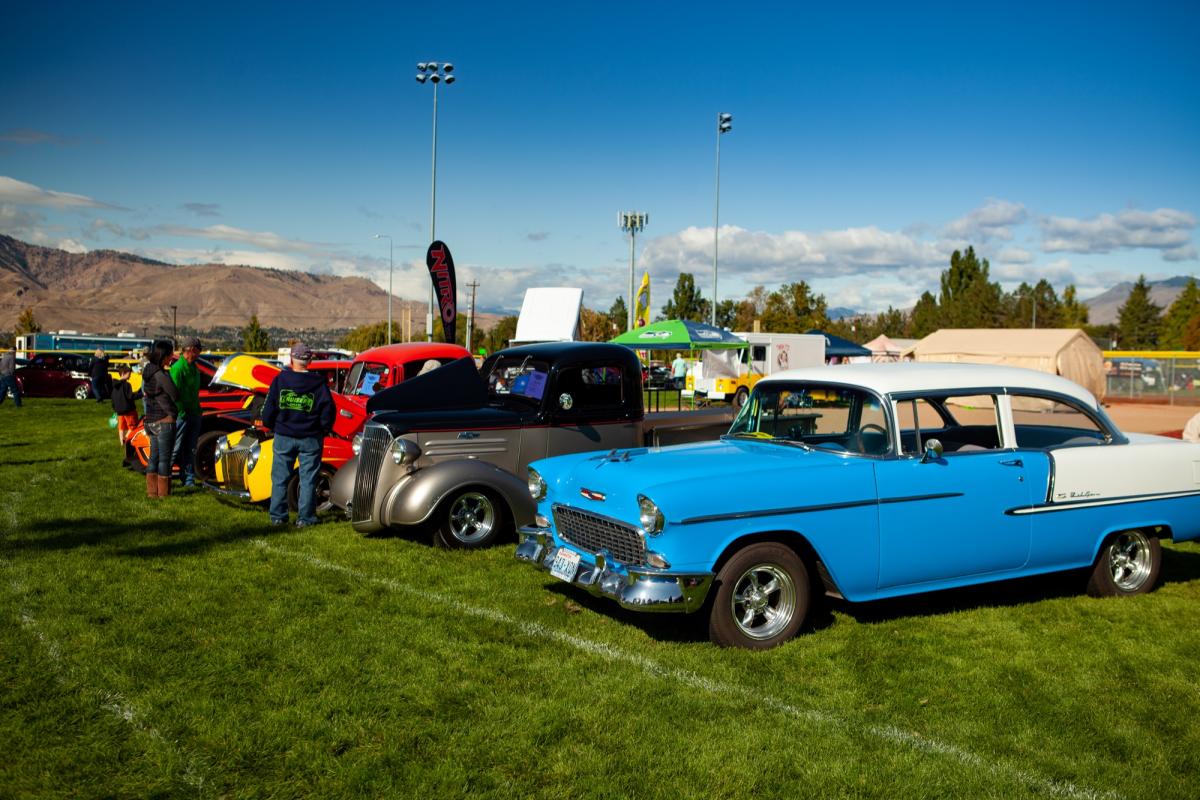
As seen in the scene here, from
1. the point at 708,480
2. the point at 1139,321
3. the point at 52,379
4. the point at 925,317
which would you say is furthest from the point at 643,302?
the point at 1139,321

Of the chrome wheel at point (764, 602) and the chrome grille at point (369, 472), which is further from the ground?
the chrome grille at point (369, 472)

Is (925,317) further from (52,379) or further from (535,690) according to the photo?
(535,690)

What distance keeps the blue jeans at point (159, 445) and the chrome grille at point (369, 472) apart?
3.70 metres

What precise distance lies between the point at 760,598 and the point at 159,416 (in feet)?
27.1

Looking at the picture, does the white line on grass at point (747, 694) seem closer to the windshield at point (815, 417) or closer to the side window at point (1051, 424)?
the windshield at point (815, 417)

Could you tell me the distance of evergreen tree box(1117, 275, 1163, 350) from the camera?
89.1 metres

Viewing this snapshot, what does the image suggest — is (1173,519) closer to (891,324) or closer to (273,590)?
(273,590)

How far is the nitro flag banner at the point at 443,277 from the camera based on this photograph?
22.4 m

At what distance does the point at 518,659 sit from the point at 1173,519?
201 inches

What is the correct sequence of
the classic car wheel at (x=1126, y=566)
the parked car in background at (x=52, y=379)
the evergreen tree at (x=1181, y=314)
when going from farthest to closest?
the evergreen tree at (x=1181, y=314) → the parked car in background at (x=52, y=379) → the classic car wheel at (x=1126, y=566)

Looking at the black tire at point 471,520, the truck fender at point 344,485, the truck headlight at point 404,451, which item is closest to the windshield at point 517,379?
the black tire at point 471,520

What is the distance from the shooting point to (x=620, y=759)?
13.3ft

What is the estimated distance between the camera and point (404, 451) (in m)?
8.12

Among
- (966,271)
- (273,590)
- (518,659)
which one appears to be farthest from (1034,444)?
(966,271)
